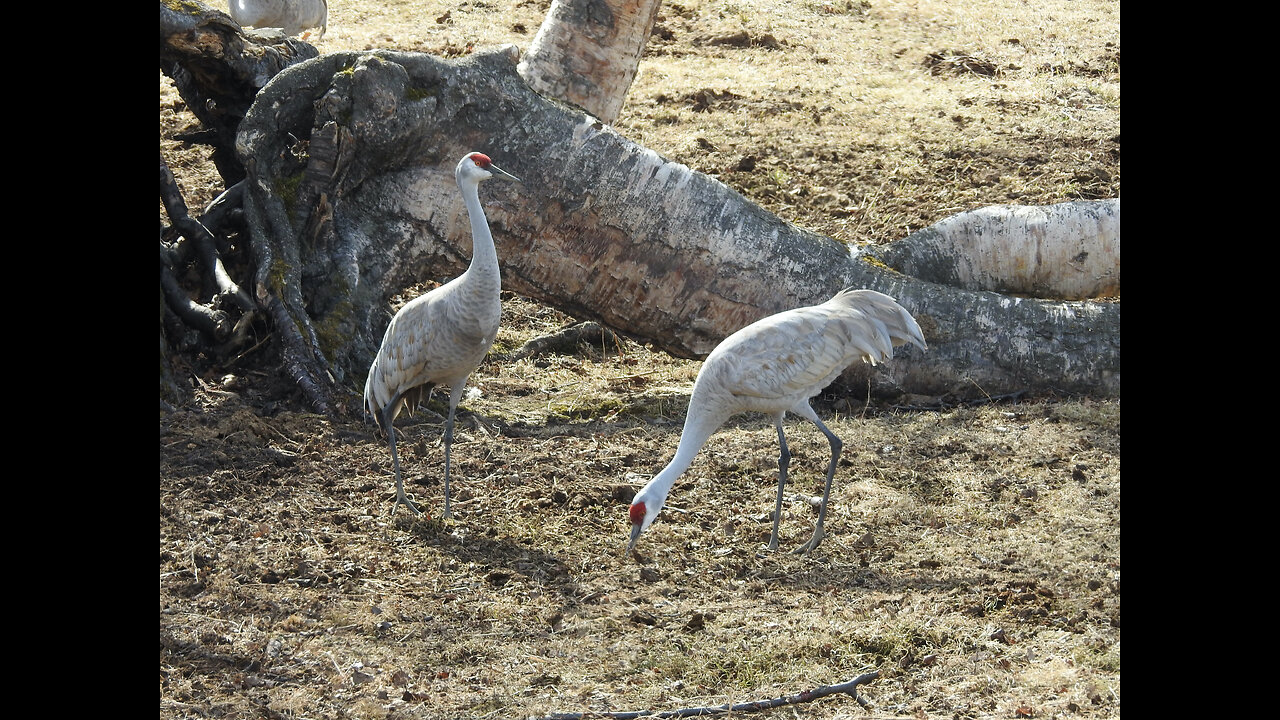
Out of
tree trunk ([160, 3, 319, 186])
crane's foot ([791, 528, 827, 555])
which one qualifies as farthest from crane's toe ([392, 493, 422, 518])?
tree trunk ([160, 3, 319, 186])

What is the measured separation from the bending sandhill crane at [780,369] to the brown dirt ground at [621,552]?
0.31 metres

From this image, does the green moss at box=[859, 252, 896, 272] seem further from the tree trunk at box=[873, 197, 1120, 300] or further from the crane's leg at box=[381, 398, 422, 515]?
the crane's leg at box=[381, 398, 422, 515]

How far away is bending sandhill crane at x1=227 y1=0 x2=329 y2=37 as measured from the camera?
9727 mm

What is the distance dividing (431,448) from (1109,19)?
8.98 metres

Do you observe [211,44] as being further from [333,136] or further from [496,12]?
[496,12]

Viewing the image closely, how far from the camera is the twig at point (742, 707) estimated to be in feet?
11.3

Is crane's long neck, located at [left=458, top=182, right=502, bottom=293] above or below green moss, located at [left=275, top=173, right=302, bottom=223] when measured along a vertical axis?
above

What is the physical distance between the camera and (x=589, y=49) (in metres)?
7.82

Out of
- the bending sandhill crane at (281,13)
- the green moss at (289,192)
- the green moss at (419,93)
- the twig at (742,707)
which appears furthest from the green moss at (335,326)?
the bending sandhill crane at (281,13)

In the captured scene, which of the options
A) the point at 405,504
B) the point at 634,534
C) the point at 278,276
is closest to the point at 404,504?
the point at 405,504

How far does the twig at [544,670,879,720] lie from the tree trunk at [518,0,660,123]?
5.21 meters

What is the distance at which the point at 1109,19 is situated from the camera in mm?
11711

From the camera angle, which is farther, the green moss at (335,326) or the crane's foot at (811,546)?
the green moss at (335,326)

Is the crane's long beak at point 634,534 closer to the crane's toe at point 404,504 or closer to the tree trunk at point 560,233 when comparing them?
the crane's toe at point 404,504
